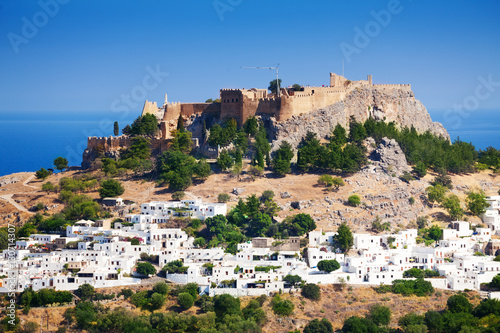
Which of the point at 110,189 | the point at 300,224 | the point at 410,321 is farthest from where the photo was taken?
the point at 110,189

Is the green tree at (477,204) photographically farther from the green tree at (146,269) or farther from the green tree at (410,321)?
the green tree at (146,269)

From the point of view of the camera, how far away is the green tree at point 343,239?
51.5 m

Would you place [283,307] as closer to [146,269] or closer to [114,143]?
[146,269]

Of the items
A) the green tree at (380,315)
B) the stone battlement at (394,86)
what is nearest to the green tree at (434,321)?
the green tree at (380,315)

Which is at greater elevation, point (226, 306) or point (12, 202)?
point (12, 202)

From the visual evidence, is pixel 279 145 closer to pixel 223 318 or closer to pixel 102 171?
pixel 102 171

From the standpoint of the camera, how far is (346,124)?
67500mm

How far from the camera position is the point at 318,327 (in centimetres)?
4419

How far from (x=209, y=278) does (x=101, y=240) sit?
7.81 metres

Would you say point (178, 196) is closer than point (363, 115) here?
Yes

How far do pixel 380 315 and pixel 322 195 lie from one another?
13777 mm

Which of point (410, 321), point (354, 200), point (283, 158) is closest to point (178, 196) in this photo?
point (283, 158)

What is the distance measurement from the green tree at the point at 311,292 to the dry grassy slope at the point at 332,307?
251 mm

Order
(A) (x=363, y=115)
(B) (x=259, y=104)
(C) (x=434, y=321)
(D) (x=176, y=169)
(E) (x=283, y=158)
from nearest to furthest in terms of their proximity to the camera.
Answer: (C) (x=434, y=321) → (D) (x=176, y=169) → (E) (x=283, y=158) → (B) (x=259, y=104) → (A) (x=363, y=115)
